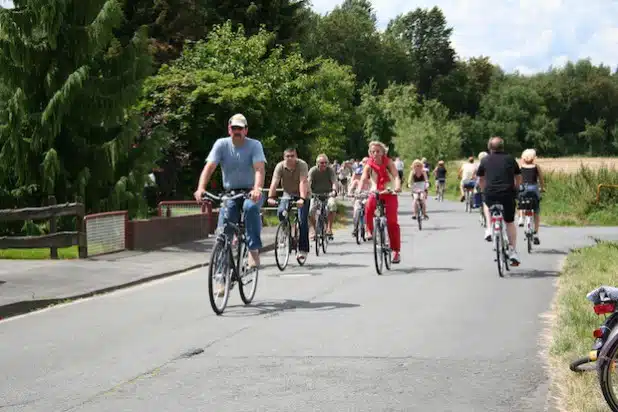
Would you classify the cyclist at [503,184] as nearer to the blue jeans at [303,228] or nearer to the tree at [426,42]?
the blue jeans at [303,228]

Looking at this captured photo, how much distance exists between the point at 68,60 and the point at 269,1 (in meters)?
23.3

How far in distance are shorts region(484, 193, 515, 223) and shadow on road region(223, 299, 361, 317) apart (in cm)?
406

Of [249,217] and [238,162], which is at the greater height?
[238,162]

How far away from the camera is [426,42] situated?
116 meters

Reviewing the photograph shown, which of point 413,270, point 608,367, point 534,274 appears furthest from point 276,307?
point 608,367

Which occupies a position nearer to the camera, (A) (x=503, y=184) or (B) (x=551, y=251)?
(A) (x=503, y=184)

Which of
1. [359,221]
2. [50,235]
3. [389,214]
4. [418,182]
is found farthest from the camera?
[418,182]

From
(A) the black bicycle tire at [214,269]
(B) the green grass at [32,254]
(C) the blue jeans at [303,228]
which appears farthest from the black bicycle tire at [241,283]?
(B) the green grass at [32,254]

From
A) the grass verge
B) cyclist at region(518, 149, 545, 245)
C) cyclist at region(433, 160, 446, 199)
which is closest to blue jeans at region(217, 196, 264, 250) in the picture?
the grass verge

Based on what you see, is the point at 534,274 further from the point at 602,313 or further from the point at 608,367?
the point at 608,367

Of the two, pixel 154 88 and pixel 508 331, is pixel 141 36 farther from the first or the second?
pixel 508 331

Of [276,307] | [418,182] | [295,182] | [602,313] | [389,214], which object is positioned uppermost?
[295,182]

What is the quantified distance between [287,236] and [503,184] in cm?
338

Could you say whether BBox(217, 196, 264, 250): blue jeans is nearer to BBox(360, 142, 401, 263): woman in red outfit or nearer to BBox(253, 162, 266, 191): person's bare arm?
BBox(253, 162, 266, 191): person's bare arm
